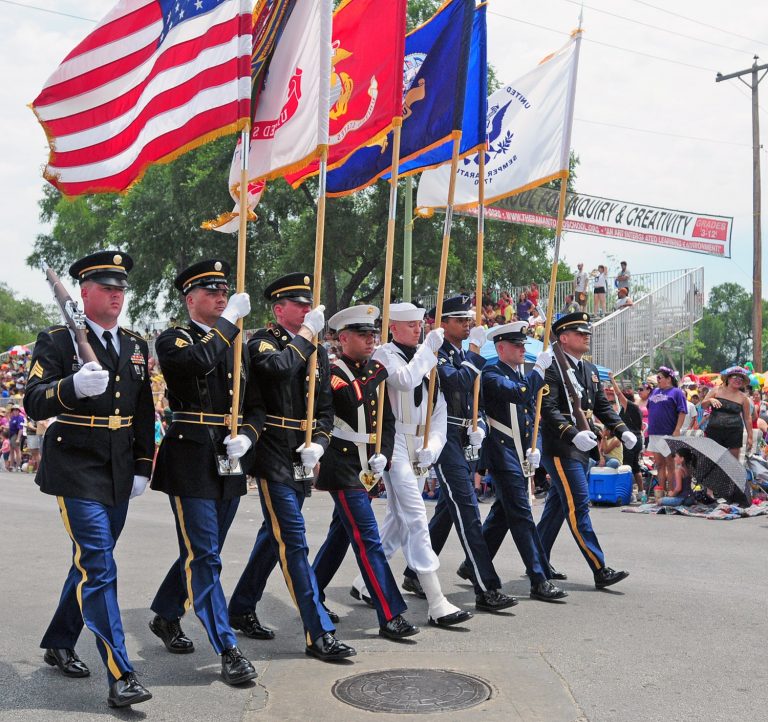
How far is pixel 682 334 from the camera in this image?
25.3 metres

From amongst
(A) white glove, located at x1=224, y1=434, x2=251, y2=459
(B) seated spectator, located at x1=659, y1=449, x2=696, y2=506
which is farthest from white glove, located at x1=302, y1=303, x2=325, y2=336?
(B) seated spectator, located at x1=659, y1=449, x2=696, y2=506

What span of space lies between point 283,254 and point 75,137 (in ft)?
91.3

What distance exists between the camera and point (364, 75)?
7.20m

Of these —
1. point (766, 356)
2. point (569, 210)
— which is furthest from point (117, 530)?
point (766, 356)

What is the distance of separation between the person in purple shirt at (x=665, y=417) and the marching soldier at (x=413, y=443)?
714 centimetres

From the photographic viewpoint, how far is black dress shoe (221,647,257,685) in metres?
4.82

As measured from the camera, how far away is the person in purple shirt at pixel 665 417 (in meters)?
13.1

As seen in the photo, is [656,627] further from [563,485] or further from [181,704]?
[181,704]

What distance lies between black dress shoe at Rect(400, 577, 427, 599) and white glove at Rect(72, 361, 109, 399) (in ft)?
10.9

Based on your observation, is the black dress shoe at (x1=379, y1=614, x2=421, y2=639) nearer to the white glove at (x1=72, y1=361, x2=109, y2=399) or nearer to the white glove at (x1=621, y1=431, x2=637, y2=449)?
the white glove at (x1=72, y1=361, x2=109, y2=399)

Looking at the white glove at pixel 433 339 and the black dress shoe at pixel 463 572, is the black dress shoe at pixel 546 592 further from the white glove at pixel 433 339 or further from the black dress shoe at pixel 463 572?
the white glove at pixel 433 339

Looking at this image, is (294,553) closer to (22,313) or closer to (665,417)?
(665,417)

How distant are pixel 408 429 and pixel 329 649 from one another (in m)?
1.70

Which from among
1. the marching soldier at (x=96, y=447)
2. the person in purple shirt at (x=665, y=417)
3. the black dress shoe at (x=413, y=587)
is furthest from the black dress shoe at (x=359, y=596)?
the person in purple shirt at (x=665, y=417)
